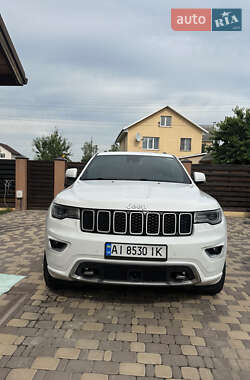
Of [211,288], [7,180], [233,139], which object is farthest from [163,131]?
[211,288]

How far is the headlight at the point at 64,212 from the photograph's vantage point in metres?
2.62

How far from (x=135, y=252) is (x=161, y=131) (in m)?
30.4

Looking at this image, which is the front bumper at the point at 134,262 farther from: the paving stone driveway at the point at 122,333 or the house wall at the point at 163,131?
the house wall at the point at 163,131

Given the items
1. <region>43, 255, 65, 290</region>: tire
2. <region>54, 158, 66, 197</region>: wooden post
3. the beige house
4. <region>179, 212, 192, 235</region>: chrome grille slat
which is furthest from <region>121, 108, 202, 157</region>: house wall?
<region>179, 212, 192, 235</region>: chrome grille slat

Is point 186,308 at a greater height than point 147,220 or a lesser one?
lesser

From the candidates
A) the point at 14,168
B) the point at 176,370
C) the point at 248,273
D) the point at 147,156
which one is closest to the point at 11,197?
the point at 14,168

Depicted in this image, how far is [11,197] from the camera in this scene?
10.4 meters

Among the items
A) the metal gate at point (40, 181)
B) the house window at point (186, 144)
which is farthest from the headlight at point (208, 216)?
the house window at point (186, 144)

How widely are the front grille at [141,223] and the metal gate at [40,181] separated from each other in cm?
827

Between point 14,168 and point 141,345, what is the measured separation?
948 cm

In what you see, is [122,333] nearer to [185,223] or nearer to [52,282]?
[52,282]

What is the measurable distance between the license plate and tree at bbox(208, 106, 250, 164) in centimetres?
2091

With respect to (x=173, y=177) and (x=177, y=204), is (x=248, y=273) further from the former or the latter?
(x=177, y=204)

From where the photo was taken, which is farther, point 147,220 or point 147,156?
point 147,156
